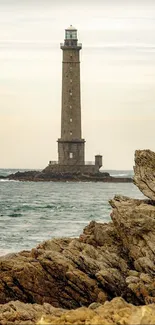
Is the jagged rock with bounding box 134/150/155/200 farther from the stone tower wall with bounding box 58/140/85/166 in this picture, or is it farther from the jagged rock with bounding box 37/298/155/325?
the stone tower wall with bounding box 58/140/85/166

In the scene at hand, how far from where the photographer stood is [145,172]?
809 inches

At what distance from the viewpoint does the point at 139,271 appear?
682 inches

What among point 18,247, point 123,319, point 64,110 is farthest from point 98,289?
point 64,110

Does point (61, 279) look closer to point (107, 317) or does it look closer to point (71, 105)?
point (107, 317)

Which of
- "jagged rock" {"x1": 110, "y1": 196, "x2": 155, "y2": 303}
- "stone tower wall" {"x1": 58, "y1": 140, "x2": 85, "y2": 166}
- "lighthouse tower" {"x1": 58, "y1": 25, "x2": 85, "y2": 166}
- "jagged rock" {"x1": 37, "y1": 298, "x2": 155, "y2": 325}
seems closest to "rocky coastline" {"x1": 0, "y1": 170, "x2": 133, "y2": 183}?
"stone tower wall" {"x1": 58, "y1": 140, "x2": 85, "y2": 166}

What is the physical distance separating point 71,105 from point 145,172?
276 feet

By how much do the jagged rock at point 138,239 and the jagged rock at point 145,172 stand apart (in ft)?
1.18

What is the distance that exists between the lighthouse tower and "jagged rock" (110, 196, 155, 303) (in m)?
84.4

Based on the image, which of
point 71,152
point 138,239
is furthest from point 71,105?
point 138,239

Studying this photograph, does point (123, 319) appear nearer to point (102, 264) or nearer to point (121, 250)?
point (102, 264)

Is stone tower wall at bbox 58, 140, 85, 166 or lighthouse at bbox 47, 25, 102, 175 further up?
lighthouse at bbox 47, 25, 102, 175

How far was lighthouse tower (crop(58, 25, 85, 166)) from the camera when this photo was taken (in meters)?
104

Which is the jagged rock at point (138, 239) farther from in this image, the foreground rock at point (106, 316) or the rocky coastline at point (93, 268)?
the foreground rock at point (106, 316)

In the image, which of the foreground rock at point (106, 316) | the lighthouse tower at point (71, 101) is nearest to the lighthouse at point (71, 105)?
the lighthouse tower at point (71, 101)
